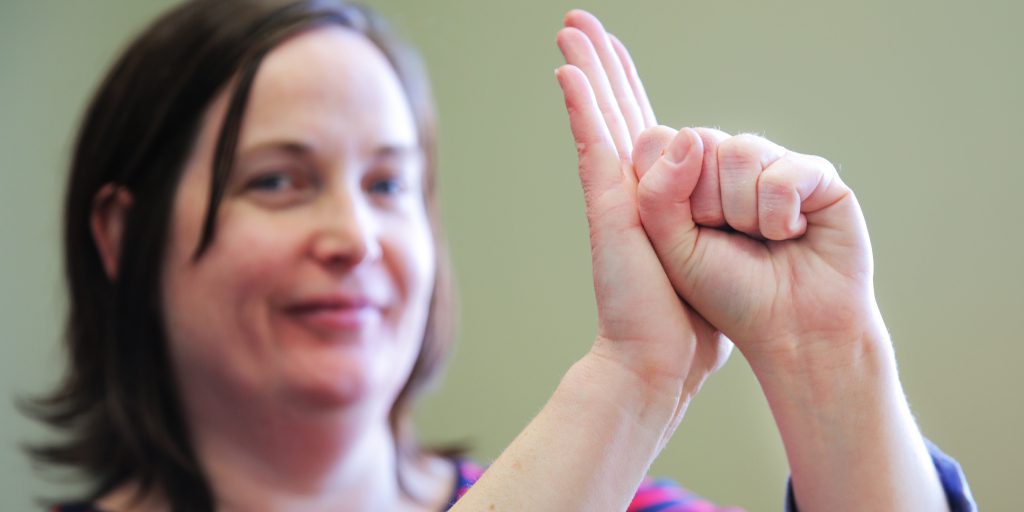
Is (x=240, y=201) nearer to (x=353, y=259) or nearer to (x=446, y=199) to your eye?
(x=353, y=259)

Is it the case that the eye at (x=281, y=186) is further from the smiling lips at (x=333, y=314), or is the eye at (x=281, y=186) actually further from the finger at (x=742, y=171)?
the finger at (x=742, y=171)

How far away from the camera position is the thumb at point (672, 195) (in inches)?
22.9

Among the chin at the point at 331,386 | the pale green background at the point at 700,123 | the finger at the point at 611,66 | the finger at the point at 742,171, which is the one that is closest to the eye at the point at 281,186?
the chin at the point at 331,386

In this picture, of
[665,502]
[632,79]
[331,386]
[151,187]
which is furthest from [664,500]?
[151,187]

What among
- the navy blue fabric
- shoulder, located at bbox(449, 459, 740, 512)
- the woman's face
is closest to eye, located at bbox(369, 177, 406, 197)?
the woman's face

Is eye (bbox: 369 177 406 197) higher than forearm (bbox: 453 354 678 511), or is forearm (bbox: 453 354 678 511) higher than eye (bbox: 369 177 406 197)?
eye (bbox: 369 177 406 197)

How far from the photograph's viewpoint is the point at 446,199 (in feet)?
4.99

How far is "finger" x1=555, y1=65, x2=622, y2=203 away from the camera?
619 millimetres

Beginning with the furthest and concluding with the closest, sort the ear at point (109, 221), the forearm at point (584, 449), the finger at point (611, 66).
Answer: the ear at point (109, 221), the finger at point (611, 66), the forearm at point (584, 449)

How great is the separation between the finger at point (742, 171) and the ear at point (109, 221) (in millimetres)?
617

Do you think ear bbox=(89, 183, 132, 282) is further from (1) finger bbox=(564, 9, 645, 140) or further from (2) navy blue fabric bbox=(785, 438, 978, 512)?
(2) navy blue fabric bbox=(785, 438, 978, 512)

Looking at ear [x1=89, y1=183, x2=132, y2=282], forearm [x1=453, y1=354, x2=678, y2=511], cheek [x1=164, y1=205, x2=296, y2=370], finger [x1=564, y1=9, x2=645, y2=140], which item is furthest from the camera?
ear [x1=89, y1=183, x2=132, y2=282]

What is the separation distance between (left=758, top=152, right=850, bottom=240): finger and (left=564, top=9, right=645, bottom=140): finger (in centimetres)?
13

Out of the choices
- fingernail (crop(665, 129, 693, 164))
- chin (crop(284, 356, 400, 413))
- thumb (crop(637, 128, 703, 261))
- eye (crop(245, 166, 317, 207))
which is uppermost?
fingernail (crop(665, 129, 693, 164))
